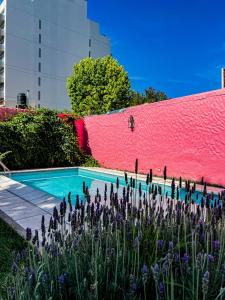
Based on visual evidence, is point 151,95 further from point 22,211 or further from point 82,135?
point 22,211

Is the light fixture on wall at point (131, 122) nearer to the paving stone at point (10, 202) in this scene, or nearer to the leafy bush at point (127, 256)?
the paving stone at point (10, 202)

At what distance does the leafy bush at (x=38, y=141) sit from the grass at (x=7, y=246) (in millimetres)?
9170

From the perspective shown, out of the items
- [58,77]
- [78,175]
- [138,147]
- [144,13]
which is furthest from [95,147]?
[58,77]

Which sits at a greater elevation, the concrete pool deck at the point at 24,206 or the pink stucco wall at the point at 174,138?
the pink stucco wall at the point at 174,138

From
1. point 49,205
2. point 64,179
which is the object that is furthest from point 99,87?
point 49,205

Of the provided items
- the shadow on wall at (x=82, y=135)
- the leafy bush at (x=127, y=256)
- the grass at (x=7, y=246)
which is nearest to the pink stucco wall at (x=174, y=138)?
the shadow on wall at (x=82, y=135)

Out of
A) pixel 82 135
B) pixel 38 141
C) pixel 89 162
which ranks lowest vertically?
pixel 89 162

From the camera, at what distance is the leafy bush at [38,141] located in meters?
13.1

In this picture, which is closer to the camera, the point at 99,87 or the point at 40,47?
the point at 99,87

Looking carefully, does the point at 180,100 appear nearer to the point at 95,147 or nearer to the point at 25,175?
the point at 95,147

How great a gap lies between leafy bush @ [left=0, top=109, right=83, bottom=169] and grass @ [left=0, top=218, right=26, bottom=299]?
917cm

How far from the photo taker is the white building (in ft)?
128

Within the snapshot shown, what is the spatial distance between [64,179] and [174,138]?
16.5 ft

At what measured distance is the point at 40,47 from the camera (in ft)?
137
